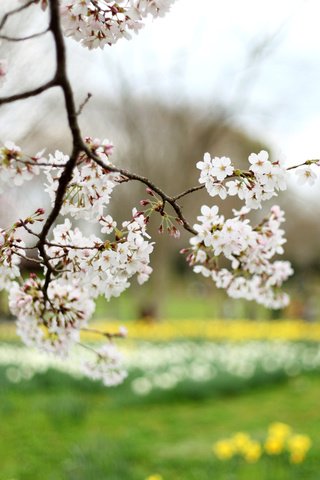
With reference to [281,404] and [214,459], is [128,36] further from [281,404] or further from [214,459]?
[281,404]

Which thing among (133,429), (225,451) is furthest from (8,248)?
(133,429)

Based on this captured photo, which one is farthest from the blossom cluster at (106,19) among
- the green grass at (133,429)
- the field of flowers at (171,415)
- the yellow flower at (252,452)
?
the yellow flower at (252,452)

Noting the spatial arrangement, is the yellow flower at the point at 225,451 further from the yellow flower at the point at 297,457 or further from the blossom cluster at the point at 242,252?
the blossom cluster at the point at 242,252

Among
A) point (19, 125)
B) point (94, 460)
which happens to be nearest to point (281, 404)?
point (94, 460)

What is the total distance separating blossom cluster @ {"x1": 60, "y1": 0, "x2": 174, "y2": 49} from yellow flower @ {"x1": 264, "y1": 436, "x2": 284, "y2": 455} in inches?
123

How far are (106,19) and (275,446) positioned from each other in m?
3.19

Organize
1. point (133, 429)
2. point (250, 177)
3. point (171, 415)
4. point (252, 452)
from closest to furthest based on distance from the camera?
point (250, 177)
point (252, 452)
point (133, 429)
point (171, 415)

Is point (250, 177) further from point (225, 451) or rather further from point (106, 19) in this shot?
point (225, 451)

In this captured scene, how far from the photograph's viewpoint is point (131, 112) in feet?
50.9

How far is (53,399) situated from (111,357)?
3898 mm

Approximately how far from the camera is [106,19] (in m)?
1.76

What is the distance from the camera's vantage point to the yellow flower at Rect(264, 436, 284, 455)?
4105 millimetres

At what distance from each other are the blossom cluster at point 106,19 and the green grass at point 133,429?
2841mm

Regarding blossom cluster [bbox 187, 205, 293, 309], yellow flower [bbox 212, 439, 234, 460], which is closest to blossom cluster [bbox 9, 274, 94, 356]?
blossom cluster [bbox 187, 205, 293, 309]
